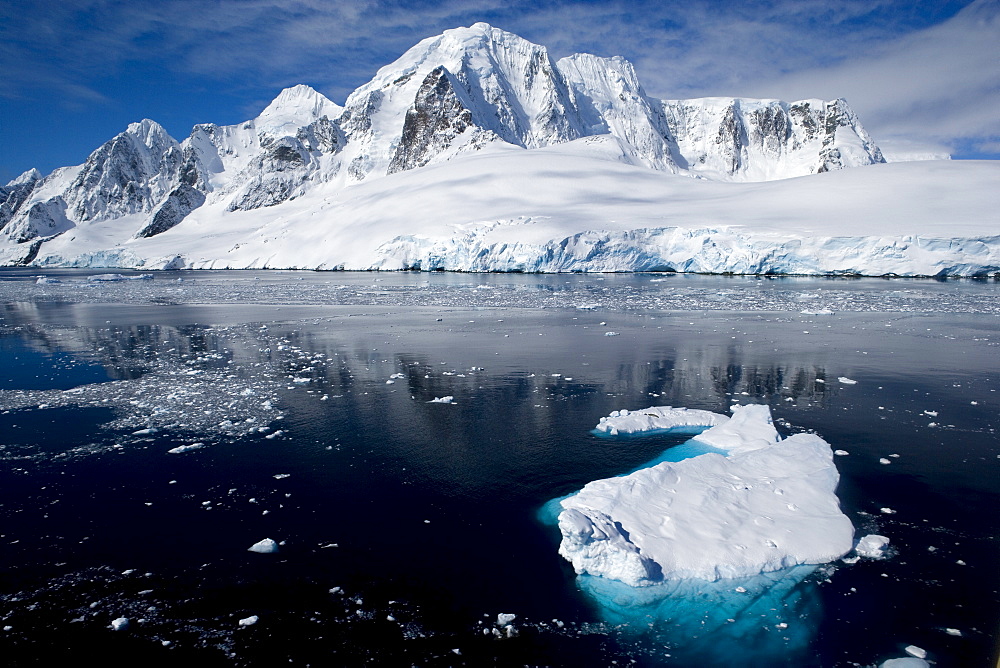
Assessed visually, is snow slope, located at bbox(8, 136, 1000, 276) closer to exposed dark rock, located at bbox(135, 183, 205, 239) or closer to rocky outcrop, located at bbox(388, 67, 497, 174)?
rocky outcrop, located at bbox(388, 67, 497, 174)

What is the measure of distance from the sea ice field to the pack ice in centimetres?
2

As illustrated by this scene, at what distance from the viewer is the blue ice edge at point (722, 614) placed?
11.1 ft

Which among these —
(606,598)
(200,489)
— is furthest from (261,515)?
(606,598)

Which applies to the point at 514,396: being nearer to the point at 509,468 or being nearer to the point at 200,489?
the point at 509,468

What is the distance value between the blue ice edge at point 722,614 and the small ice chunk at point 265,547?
91.8 inches

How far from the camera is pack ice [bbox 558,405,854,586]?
4.11 m

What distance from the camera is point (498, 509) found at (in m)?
4.96

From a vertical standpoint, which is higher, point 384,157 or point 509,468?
point 384,157

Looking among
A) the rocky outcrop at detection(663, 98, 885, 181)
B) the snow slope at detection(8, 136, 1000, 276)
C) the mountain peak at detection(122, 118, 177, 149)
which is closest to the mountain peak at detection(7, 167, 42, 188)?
the mountain peak at detection(122, 118, 177, 149)

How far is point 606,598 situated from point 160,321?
17382mm

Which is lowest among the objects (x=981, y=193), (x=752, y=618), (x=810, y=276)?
(x=752, y=618)

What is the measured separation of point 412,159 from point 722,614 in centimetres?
8986

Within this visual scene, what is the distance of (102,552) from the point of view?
4332mm

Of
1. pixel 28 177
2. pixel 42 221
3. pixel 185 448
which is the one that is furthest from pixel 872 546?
pixel 28 177
